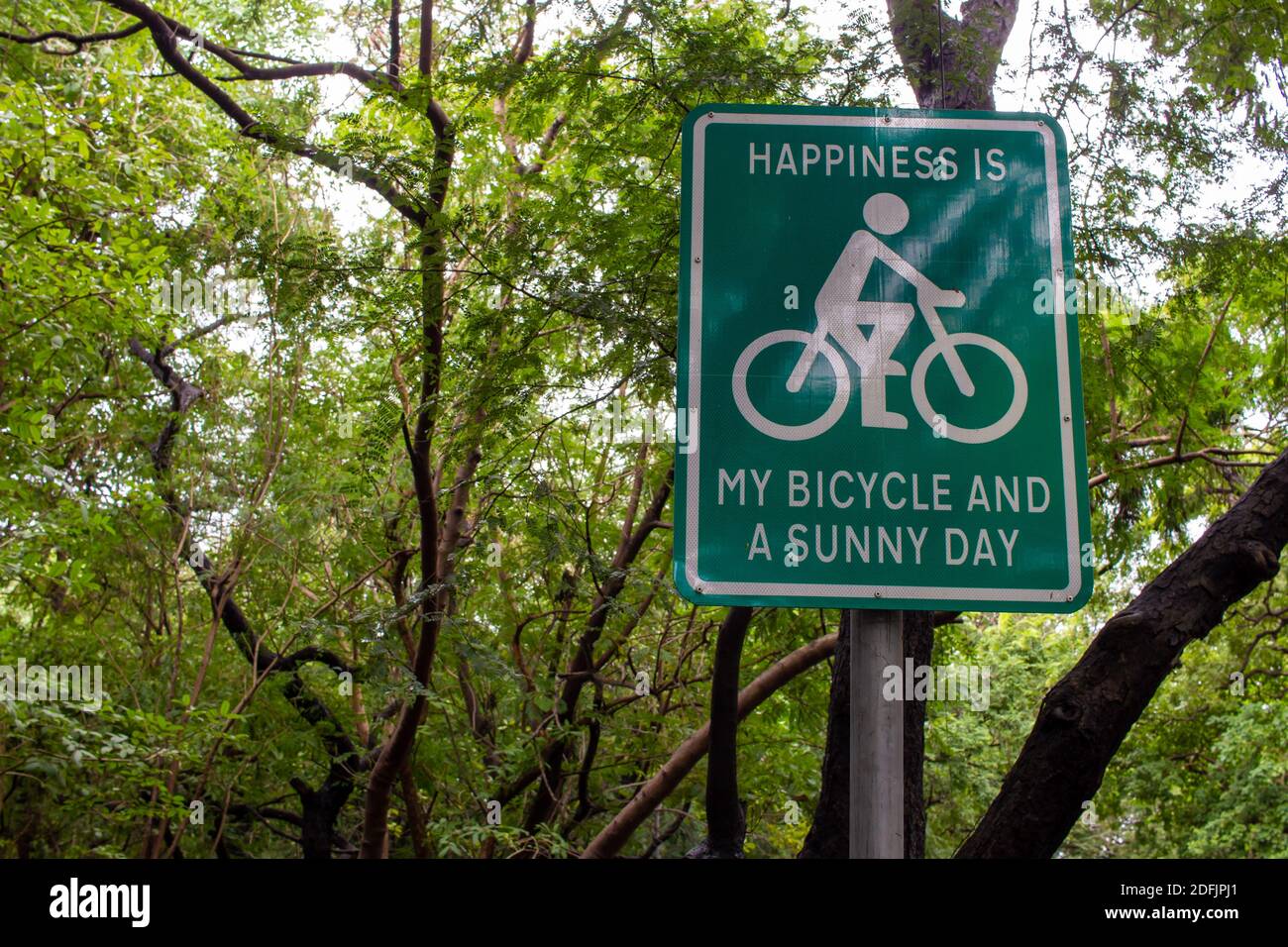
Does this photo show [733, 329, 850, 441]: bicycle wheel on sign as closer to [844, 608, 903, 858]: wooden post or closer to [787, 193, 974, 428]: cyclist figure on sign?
[787, 193, 974, 428]: cyclist figure on sign

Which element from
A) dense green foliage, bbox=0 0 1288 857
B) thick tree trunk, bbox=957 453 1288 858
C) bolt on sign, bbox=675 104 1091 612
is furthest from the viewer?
dense green foliage, bbox=0 0 1288 857

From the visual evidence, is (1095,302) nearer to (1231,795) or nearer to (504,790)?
(504,790)

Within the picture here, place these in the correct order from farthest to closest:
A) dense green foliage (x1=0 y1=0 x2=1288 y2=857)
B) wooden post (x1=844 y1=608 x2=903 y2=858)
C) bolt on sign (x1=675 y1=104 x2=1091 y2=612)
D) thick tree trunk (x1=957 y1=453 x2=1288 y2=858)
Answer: dense green foliage (x1=0 y1=0 x2=1288 y2=857)
thick tree trunk (x1=957 y1=453 x2=1288 y2=858)
bolt on sign (x1=675 y1=104 x2=1091 y2=612)
wooden post (x1=844 y1=608 x2=903 y2=858)

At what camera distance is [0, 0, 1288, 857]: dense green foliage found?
5.49 m

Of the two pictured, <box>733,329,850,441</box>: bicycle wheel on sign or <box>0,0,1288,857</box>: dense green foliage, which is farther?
<box>0,0,1288,857</box>: dense green foliage

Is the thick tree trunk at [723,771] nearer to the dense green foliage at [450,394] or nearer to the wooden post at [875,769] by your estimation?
the dense green foliage at [450,394]

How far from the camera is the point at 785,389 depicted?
1784 mm

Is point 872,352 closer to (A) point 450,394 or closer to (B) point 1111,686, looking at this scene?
(B) point 1111,686

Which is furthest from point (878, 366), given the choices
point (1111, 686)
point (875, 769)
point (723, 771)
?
point (723, 771)

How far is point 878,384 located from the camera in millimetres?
1785

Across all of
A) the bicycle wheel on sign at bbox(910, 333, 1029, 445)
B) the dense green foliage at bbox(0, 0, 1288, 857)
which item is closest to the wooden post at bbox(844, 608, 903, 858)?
the bicycle wheel on sign at bbox(910, 333, 1029, 445)

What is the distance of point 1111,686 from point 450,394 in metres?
3.69
